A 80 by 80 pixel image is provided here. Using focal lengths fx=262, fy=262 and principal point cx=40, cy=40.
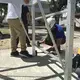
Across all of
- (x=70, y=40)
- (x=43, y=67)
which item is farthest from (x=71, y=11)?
(x=43, y=67)

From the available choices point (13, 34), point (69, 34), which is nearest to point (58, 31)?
point (13, 34)

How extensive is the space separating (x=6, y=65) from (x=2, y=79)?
3.23ft

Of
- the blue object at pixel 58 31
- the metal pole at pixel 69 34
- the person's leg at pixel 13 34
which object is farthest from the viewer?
the blue object at pixel 58 31

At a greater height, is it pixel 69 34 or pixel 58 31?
pixel 69 34

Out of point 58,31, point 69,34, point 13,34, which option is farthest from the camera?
point 58,31

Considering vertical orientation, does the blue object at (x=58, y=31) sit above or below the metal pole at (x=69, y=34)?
below

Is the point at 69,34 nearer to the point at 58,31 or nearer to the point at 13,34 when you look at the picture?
the point at 13,34

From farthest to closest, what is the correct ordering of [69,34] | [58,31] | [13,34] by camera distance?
[58,31], [13,34], [69,34]

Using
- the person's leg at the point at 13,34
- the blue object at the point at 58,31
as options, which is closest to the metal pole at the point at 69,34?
the person's leg at the point at 13,34

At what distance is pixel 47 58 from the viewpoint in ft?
20.1

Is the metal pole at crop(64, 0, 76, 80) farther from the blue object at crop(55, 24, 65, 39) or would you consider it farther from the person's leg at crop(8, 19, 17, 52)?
the blue object at crop(55, 24, 65, 39)

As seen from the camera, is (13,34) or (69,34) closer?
(69,34)

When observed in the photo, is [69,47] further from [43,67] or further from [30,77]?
[43,67]

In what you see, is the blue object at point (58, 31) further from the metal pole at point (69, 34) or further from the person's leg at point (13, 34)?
the metal pole at point (69, 34)
